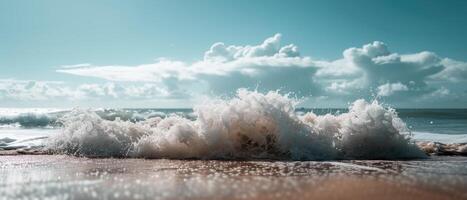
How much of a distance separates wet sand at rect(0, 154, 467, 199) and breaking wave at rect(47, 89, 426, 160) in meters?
1.41

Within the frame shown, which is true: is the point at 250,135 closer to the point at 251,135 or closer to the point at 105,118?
the point at 251,135

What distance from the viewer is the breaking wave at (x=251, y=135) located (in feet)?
36.9

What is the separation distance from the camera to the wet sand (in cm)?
590

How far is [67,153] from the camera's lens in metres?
11.6

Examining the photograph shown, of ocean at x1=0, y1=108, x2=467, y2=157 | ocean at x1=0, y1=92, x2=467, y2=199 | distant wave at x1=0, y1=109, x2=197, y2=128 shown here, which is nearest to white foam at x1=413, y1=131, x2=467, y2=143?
ocean at x1=0, y1=108, x2=467, y2=157

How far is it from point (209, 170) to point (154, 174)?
1.03m

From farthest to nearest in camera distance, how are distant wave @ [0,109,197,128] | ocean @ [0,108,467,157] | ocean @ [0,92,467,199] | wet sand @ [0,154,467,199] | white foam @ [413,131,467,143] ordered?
distant wave @ [0,109,197,128] < white foam @ [413,131,467,143] < ocean @ [0,108,467,157] < ocean @ [0,92,467,199] < wet sand @ [0,154,467,199]

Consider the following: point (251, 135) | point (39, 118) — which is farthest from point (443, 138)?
point (39, 118)

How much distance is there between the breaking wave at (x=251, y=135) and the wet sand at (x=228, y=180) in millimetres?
1413

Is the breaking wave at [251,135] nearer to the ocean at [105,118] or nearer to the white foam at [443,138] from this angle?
the ocean at [105,118]

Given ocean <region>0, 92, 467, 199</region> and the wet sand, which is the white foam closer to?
ocean <region>0, 92, 467, 199</region>

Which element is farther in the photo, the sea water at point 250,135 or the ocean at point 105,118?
the ocean at point 105,118

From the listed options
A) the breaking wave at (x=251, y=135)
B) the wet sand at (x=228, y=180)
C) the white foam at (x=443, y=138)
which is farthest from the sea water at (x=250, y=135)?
the white foam at (x=443, y=138)

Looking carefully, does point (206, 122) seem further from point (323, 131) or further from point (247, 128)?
point (323, 131)
